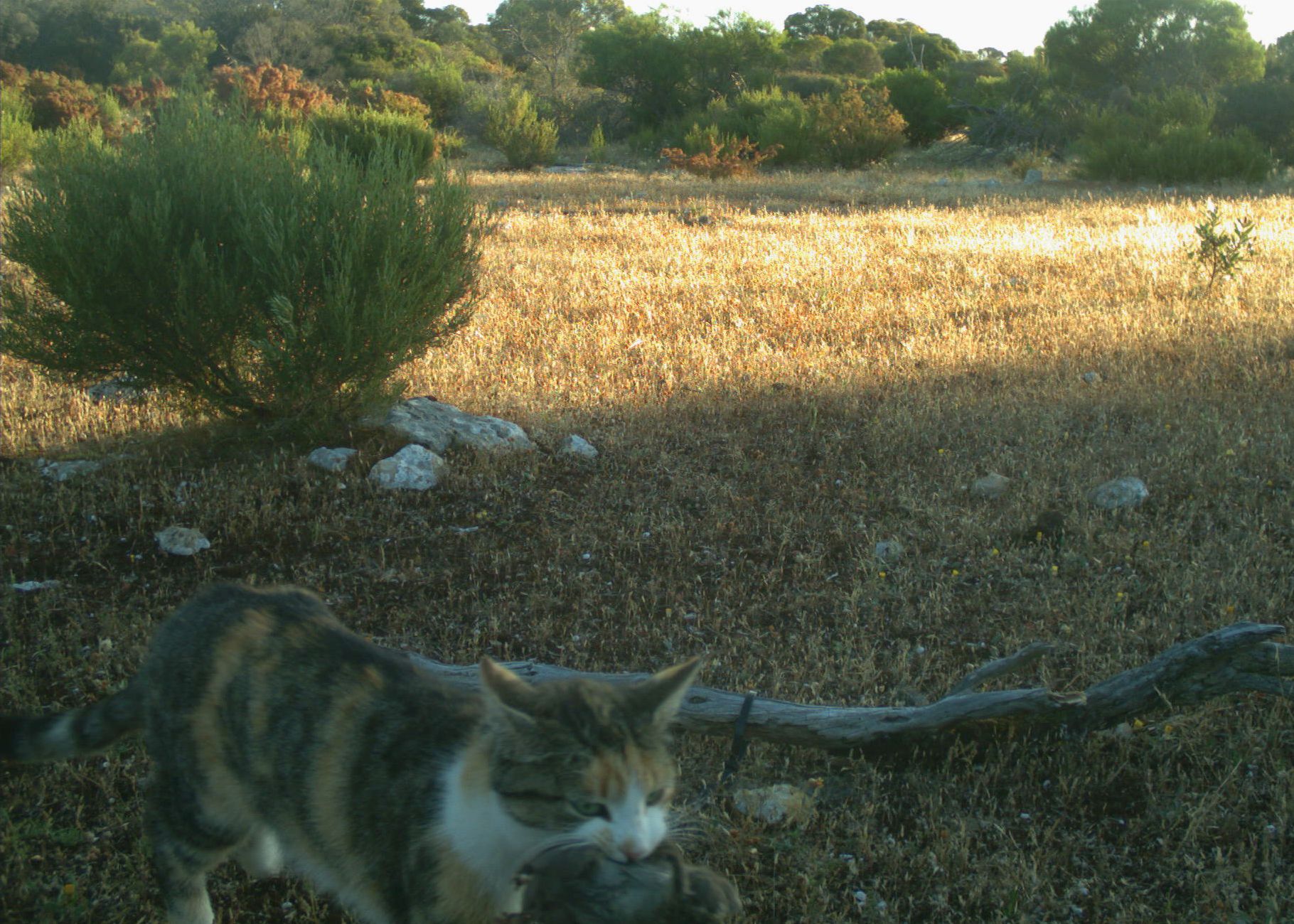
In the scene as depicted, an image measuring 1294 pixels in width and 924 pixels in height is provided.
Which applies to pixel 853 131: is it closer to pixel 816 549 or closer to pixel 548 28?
pixel 816 549

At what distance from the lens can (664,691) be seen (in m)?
1.92

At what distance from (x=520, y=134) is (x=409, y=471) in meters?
18.4

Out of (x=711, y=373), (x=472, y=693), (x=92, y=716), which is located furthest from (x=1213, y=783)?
(x=711, y=373)

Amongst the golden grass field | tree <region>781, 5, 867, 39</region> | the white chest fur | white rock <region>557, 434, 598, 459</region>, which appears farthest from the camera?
tree <region>781, 5, 867, 39</region>

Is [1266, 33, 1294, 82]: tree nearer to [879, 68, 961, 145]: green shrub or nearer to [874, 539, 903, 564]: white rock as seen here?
[879, 68, 961, 145]: green shrub

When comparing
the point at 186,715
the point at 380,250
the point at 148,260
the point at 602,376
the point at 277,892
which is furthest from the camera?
the point at 602,376

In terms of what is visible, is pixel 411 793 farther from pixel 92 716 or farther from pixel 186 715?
pixel 92 716

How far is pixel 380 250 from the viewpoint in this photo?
224 inches

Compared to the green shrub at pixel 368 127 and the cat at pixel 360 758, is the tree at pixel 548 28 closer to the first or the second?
the green shrub at pixel 368 127

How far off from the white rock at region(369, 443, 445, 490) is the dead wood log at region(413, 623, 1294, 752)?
2314 mm

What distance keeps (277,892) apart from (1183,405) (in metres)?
5.64

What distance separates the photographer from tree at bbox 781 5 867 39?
5425cm

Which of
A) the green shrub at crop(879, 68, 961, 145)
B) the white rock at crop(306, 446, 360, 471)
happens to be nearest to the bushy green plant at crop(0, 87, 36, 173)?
the white rock at crop(306, 446, 360, 471)

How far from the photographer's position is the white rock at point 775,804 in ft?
9.46
